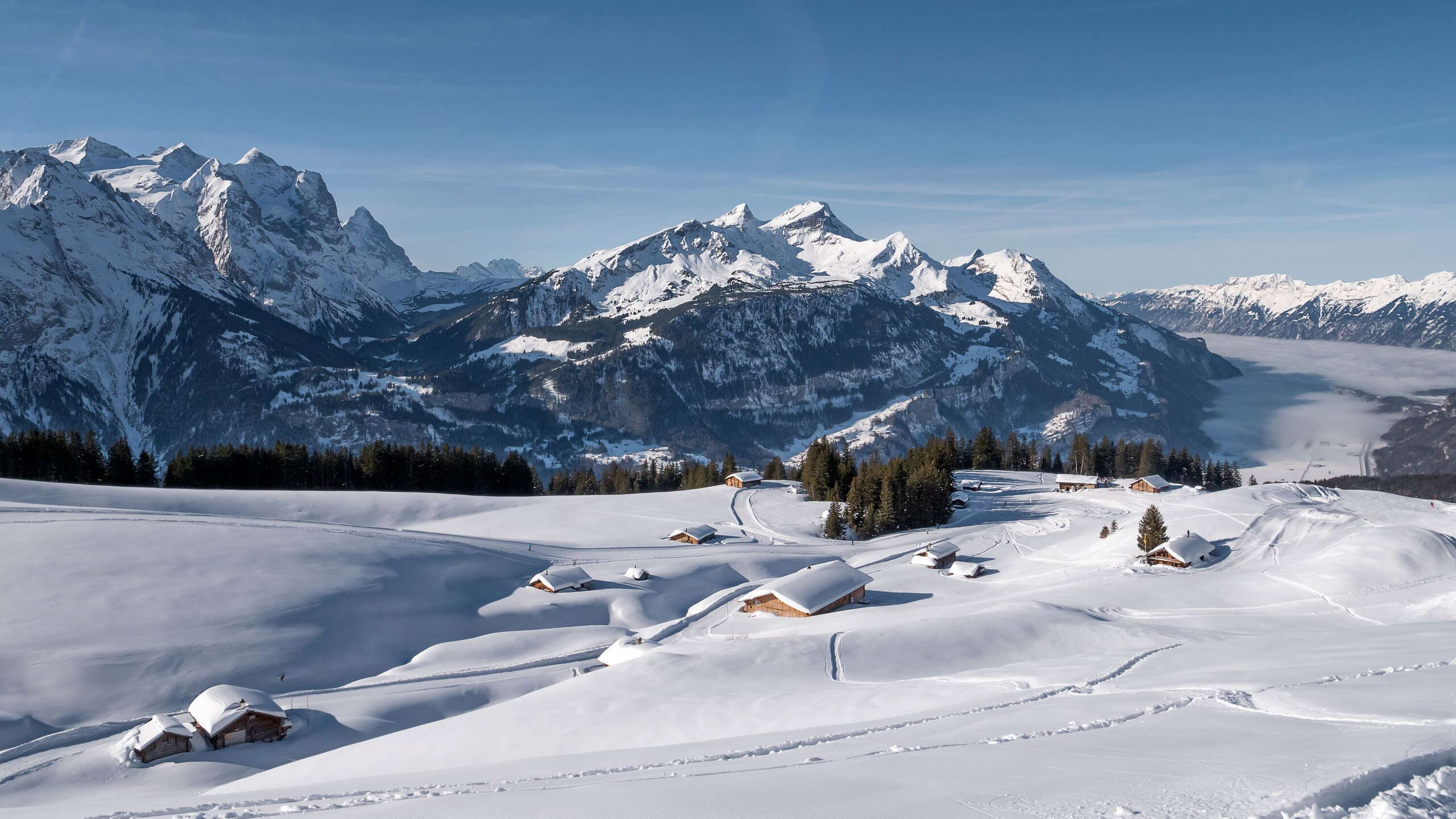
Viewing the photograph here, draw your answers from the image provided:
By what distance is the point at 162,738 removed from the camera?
107 ft

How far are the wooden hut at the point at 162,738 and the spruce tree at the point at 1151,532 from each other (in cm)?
6009

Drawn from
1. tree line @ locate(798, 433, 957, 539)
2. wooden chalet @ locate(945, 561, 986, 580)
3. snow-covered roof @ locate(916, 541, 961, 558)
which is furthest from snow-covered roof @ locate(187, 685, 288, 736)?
tree line @ locate(798, 433, 957, 539)

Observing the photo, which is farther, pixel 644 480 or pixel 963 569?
pixel 644 480

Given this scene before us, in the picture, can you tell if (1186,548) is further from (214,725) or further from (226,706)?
(214,725)

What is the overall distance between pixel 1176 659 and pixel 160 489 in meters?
89.7

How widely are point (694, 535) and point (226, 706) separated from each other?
4993 centimetres

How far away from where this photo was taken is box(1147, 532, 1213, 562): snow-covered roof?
5878 centimetres

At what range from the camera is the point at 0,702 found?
35562 millimetres

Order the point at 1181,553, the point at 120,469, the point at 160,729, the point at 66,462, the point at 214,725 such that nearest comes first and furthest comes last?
the point at 160,729 < the point at 214,725 < the point at 1181,553 < the point at 66,462 < the point at 120,469

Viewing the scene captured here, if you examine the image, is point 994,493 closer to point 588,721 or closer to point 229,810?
point 588,721

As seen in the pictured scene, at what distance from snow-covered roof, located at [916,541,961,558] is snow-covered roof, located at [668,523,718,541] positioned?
2063 centimetres

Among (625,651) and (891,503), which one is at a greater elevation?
(891,503)

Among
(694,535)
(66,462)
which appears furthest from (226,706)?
(66,462)

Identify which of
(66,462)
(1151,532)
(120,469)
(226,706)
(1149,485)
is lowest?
(226,706)
